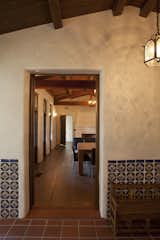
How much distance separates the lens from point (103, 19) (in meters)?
3.34

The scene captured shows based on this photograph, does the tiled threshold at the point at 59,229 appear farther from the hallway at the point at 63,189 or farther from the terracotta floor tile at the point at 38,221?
the hallway at the point at 63,189

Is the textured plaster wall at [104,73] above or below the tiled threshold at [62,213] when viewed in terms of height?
above

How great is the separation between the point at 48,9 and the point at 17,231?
2.82m

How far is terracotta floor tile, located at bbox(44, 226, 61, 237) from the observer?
2.86m

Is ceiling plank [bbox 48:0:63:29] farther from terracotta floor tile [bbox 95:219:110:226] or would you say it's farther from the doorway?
the doorway

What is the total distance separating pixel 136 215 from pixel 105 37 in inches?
94.7

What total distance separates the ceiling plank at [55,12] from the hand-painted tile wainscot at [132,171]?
80.2 inches

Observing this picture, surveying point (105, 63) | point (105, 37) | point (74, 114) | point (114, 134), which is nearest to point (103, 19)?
point (105, 37)

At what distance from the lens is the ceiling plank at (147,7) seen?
305cm

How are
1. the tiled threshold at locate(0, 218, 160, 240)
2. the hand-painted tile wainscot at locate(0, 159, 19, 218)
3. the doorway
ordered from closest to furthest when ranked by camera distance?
the tiled threshold at locate(0, 218, 160, 240) → the hand-painted tile wainscot at locate(0, 159, 19, 218) → the doorway

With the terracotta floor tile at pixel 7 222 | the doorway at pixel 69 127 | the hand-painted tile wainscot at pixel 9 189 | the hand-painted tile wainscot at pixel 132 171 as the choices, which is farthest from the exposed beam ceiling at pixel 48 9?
the doorway at pixel 69 127

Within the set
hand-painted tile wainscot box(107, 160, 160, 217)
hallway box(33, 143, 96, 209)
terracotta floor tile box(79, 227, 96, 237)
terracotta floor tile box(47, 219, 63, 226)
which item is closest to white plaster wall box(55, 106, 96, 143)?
hallway box(33, 143, 96, 209)

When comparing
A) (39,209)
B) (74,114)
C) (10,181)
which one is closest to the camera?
(10,181)

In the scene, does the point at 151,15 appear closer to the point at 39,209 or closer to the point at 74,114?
the point at 39,209
